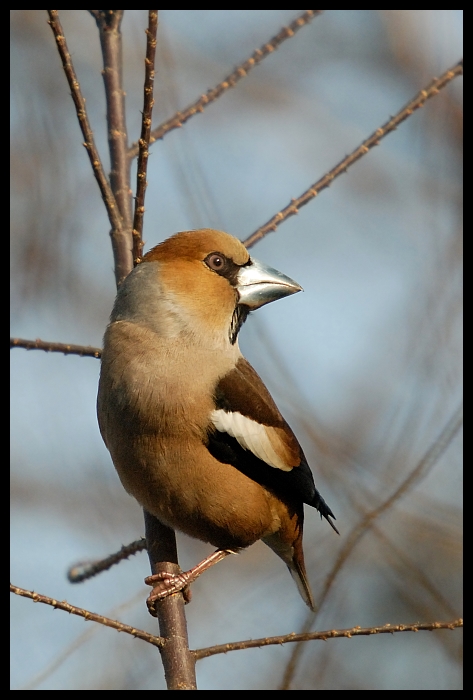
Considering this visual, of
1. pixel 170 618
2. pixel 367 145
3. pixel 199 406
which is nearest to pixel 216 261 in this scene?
pixel 199 406

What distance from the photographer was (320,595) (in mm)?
3014

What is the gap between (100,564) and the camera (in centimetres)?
327

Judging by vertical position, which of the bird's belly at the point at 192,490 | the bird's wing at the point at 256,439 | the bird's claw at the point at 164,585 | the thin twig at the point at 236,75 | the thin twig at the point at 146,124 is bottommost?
the bird's claw at the point at 164,585

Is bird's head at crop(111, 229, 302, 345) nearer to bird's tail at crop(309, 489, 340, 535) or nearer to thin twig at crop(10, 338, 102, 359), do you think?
thin twig at crop(10, 338, 102, 359)

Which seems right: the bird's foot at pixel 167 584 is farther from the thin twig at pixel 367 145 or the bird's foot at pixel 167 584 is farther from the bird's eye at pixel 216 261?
the thin twig at pixel 367 145

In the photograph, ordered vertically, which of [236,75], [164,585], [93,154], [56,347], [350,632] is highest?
[236,75]

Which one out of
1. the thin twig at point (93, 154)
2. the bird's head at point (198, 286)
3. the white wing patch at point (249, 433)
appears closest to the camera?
the thin twig at point (93, 154)

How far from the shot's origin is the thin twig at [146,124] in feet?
8.35

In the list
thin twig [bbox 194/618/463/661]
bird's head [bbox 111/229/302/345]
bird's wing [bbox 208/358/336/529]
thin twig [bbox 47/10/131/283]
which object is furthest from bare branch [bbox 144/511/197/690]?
thin twig [bbox 47/10/131/283]

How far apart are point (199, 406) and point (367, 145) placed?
49.6 inches

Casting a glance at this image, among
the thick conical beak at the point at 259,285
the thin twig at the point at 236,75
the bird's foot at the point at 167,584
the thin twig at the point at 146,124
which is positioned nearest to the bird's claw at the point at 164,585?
the bird's foot at the point at 167,584

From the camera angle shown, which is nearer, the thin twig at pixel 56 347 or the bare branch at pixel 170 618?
the bare branch at pixel 170 618

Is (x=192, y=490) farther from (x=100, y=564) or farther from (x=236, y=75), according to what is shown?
(x=236, y=75)

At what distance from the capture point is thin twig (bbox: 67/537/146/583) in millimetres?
3242
